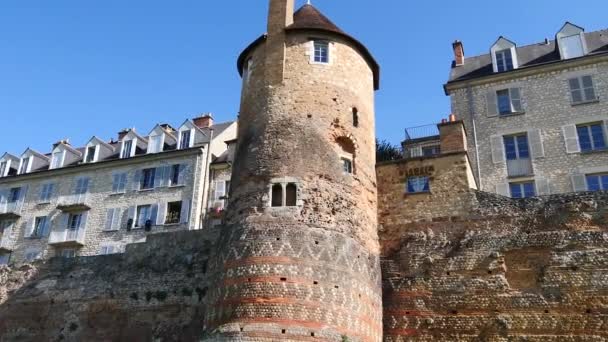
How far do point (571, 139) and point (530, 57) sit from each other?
15.0 feet

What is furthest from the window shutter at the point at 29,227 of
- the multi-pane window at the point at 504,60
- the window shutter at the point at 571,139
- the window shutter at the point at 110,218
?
the window shutter at the point at 571,139

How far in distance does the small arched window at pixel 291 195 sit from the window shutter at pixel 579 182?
12211mm

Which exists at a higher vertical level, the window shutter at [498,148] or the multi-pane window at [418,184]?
the window shutter at [498,148]

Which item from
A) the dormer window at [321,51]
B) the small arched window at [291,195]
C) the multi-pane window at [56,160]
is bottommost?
the small arched window at [291,195]

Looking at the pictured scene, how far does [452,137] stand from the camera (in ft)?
60.7

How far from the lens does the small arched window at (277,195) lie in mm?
15336

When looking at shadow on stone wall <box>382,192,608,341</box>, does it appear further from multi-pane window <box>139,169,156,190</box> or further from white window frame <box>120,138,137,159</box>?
white window frame <box>120,138,137,159</box>

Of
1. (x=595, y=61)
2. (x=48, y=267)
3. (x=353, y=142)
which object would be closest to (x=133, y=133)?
(x=48, y=267)

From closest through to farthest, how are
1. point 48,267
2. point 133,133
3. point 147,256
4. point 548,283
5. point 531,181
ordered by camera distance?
1. point 548,283
2. point 147,256
3. point 48,267
4. point 531,181
5. point 133,133

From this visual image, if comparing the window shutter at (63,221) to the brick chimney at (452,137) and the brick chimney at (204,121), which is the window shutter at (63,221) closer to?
the brick chimney at (204,121)

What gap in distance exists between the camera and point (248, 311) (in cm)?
1365

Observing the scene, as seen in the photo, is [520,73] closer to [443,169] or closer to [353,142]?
[443,169]

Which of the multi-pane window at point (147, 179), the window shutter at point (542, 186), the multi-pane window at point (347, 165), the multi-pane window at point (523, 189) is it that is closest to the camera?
the multi-pane window at point (347, 165)

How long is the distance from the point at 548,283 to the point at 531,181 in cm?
814
